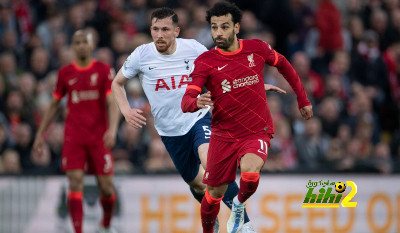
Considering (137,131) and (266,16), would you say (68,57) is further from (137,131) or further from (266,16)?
(266,16)

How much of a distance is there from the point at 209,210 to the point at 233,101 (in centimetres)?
139

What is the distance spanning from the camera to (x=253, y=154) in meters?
9.27

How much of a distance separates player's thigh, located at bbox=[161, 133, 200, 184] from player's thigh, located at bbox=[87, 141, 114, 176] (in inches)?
82.4

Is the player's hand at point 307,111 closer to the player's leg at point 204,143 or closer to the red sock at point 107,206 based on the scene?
the player's leg at point 204,143

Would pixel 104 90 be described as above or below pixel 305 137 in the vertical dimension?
above

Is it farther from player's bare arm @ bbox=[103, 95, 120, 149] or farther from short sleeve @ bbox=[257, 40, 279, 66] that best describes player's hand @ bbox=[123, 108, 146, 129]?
player's bare arm @ bbox=[103, 95, 120, 149]

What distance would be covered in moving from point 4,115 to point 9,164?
43.6 inches

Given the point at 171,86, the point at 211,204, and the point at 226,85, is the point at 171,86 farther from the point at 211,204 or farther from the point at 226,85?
the point at 211,204

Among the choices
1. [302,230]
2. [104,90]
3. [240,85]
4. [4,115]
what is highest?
[240,85]

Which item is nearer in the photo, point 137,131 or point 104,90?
point 104,90

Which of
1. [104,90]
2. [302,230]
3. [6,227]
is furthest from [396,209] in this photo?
[6,227]

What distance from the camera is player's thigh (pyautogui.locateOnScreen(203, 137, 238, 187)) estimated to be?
9492mm

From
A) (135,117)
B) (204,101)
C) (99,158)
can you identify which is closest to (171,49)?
(135,117)

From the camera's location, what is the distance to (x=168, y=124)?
1059 centimetres
